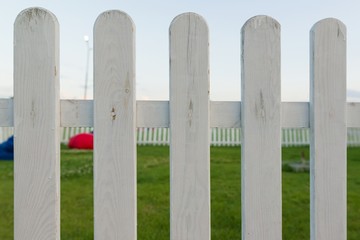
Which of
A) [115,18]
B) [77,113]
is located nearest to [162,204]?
[77,113]

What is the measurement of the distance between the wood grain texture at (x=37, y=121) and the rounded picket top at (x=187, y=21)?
21.0 inches

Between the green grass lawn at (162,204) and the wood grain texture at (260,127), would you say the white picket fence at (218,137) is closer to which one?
the green grass lawn at (162,204)

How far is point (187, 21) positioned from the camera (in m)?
1.68

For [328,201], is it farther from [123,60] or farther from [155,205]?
[155,205]

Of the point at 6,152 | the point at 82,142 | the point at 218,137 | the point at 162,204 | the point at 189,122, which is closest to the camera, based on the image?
the point at 189,122

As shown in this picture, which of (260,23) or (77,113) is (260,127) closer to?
(260,23)

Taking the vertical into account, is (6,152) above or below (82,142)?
below

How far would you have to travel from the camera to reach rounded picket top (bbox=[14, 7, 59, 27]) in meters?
1.71

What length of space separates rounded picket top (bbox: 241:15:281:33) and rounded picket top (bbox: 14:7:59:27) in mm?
856

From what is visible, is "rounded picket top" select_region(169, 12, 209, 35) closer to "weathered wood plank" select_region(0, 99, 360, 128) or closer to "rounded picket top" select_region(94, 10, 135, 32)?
"rounded picket top" select_region(94, 10, 135, 32)

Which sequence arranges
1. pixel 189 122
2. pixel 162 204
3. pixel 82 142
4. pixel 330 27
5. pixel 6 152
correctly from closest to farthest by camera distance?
1. pixel 189 122
2. pixel 330 27
3. pixel 162 204
4. pixel 6 152
5. pixel 82 142

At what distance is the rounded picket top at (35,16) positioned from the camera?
5.61 feet

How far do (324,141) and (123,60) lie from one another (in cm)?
98

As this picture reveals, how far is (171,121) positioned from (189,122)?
0.08 m
